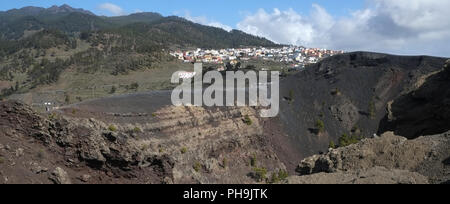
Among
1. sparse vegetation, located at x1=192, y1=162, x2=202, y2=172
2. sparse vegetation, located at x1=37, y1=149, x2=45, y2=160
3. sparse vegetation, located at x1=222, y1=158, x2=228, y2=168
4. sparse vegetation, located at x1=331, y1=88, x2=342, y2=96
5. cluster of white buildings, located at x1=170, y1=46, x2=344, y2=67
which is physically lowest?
sparse vegetation, located at x1=222, y1=158, x2=228, y2=168

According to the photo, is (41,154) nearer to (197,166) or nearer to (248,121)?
(197,166)

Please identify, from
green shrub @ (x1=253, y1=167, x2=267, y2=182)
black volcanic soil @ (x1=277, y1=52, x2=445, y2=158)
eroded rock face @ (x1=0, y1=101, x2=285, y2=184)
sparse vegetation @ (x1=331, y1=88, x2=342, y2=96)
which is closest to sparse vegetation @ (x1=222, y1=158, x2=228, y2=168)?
eroded rock face @ (x1=0, y1=101, x2=285, y2=184)

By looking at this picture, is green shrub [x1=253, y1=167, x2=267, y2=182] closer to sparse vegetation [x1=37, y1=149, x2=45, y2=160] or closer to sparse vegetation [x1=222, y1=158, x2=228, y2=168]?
sparse vegetation [x1=222, y1=158, x2=228, y2=168]

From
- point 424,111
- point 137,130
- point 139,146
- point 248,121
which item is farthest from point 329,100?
point 139,146

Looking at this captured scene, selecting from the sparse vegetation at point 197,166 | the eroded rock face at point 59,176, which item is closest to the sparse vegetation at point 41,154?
the eroded rock face at point 59,176

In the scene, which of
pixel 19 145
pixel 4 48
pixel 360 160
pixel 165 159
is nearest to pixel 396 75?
pixel 360 160

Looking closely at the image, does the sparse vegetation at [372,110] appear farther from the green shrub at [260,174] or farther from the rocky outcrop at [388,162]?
the rocky outcrop at [388,162]
